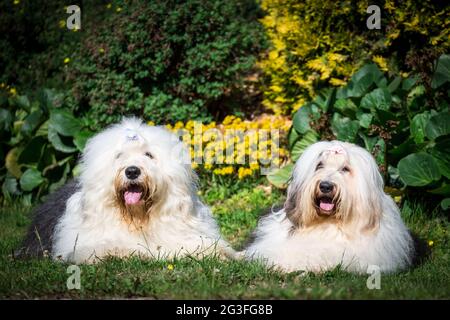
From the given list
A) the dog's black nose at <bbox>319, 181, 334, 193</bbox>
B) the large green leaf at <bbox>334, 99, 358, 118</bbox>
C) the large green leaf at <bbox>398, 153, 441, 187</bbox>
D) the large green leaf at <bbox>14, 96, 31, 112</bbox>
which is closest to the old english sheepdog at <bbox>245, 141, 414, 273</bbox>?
the dog's black nose at <bbox>319, 181, 334, 193</bbox>

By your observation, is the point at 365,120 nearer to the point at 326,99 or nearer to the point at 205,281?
the point at 326,99

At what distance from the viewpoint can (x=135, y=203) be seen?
16.8 ft

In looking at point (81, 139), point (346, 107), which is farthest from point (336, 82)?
point (81, 139)

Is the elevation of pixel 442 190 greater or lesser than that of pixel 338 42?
lesser

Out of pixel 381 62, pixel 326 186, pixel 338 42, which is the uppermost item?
pixel 338 42

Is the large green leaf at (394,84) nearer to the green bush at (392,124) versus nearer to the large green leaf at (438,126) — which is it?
the green bush at (392,124)

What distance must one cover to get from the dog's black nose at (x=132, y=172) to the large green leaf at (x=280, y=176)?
282 centimetres

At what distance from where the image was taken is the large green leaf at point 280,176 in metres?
7.54

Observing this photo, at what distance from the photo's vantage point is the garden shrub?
24.3 feet

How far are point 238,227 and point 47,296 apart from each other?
3054 mm

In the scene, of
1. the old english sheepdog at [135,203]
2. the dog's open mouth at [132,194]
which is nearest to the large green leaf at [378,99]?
the old english sheepdog at [135,203]

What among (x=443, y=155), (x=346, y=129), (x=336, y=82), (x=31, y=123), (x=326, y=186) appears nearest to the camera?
(x=326, y=186)

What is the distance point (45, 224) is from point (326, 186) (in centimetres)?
267

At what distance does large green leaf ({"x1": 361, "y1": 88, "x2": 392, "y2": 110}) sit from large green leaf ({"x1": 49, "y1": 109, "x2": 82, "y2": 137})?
3.62m
